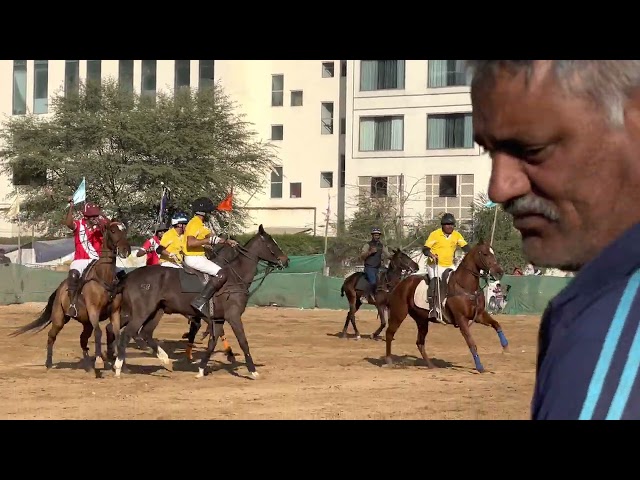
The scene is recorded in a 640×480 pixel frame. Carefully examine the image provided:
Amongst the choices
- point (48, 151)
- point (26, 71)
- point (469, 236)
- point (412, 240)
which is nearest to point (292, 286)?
point (412, 240)

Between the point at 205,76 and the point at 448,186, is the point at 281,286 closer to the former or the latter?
the point at 448,186

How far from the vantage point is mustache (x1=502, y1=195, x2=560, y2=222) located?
148 centimetres

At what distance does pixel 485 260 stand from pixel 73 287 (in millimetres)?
6690

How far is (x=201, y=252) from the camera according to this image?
50.8 feet

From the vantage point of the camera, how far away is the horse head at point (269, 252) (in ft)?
51.5

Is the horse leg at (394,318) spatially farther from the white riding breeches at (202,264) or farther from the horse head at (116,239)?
the horse head at (116,239)

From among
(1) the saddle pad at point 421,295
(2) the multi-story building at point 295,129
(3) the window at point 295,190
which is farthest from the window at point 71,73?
(1) the saddle pad at point 421,295

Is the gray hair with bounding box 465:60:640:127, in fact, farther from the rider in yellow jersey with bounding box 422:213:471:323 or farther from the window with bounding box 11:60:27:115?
the window with bounding box 11:60:27:115

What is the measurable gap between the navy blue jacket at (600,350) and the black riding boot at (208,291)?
14.0 m

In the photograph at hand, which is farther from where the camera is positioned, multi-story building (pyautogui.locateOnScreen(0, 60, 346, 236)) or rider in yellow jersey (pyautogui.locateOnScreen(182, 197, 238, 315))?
multi-story building (pyautogui.locateOnScreen(0, 60, 346, 236))

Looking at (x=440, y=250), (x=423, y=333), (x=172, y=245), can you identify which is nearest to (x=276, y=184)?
(x=423, y=333)

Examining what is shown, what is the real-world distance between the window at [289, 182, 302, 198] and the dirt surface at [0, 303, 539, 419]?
103 ft

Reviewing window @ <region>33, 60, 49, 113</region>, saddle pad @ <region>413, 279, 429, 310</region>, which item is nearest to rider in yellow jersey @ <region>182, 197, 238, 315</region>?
saddle pad @ <region>413, 279, 429, 310</region>

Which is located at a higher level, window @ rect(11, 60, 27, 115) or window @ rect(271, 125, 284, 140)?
window @ rect(11, 60, 27, 115)
